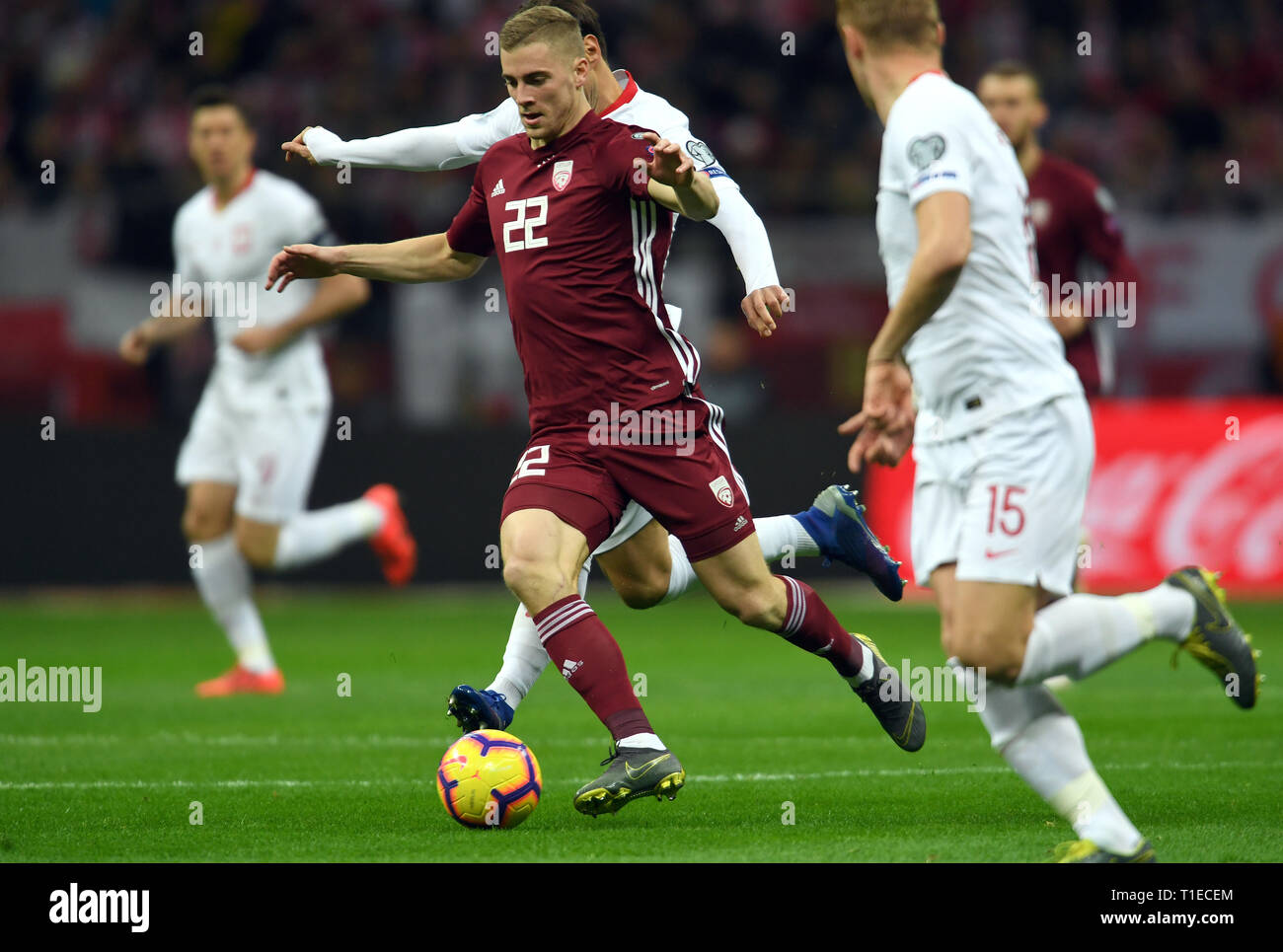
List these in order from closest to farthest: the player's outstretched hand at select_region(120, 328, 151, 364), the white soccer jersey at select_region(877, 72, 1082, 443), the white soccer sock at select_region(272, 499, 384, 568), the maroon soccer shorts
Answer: the white soccer jersey at select_region(877, 72, 1082, 443) → the maroon soccer shorts → the player's outstretched hand at select_region(120, 328, 151, 364) → the white soccer sock at select_region(272, 499, 384, 568)

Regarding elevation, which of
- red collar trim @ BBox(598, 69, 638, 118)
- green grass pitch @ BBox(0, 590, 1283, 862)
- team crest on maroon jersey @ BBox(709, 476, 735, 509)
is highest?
red collar trim @ BBox(598, 69, 638, 118)

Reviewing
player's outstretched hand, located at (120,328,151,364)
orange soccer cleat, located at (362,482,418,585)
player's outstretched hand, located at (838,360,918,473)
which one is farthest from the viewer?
orange soccer cleat, located at (362,482,418,585)

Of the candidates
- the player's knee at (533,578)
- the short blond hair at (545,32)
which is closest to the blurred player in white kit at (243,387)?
the short blond hair at (545,32)

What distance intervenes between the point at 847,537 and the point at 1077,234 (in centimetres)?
317

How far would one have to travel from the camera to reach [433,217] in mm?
14719

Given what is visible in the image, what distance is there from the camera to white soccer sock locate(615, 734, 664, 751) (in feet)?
16.5

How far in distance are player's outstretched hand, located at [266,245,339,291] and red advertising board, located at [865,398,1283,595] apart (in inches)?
311

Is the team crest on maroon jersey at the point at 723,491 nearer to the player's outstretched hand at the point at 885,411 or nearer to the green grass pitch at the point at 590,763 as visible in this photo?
the green grass pitch at the point at 590,763

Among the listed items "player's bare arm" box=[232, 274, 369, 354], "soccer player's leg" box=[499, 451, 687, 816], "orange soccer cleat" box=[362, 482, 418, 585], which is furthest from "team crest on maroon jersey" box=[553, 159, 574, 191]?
"orange soccer cleat" box=[362, 482, 418, 585]

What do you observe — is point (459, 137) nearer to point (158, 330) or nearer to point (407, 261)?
point (407, 261)

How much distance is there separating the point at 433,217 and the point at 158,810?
9.79 m

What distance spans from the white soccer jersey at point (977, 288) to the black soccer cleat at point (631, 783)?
4.08ft

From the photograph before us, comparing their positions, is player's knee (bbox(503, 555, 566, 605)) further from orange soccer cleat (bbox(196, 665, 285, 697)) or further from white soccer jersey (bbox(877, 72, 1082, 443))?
orange soccer cleat (bbox(196, 665, 285, 697))

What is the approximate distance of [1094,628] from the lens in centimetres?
431
